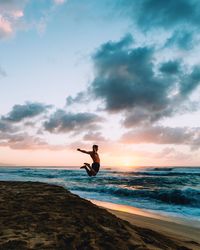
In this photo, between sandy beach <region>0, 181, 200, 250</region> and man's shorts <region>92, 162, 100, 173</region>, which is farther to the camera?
man's shorts <region>92, 162, 100, 173</region>

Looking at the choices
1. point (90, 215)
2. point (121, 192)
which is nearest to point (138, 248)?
point (90, 215)

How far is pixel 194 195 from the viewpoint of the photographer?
60.0 ft

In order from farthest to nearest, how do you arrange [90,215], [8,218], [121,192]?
[121,192]
[90,215]
[8,218]

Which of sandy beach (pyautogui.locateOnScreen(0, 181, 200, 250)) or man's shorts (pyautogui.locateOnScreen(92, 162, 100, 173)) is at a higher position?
man's shorts (pyautogui.locateOnScreen(92, 162, 100, 173))

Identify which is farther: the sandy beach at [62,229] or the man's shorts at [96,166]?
the man's shorts at [96,166]

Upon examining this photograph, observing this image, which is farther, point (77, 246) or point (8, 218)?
point (8, 218)

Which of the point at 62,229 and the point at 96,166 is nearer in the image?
the point at 62,229

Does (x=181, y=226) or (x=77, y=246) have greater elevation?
(x=77, y=246)

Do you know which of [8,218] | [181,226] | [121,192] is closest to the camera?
[8,218]

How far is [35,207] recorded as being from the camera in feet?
23.1

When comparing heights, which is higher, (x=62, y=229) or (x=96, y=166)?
(x=96, y=166)

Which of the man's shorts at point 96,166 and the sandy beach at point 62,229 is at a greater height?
the man's shorts at point 96,166

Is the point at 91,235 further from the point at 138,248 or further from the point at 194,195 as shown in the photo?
the point at 194,195

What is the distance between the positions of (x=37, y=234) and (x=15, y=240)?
0.48m
